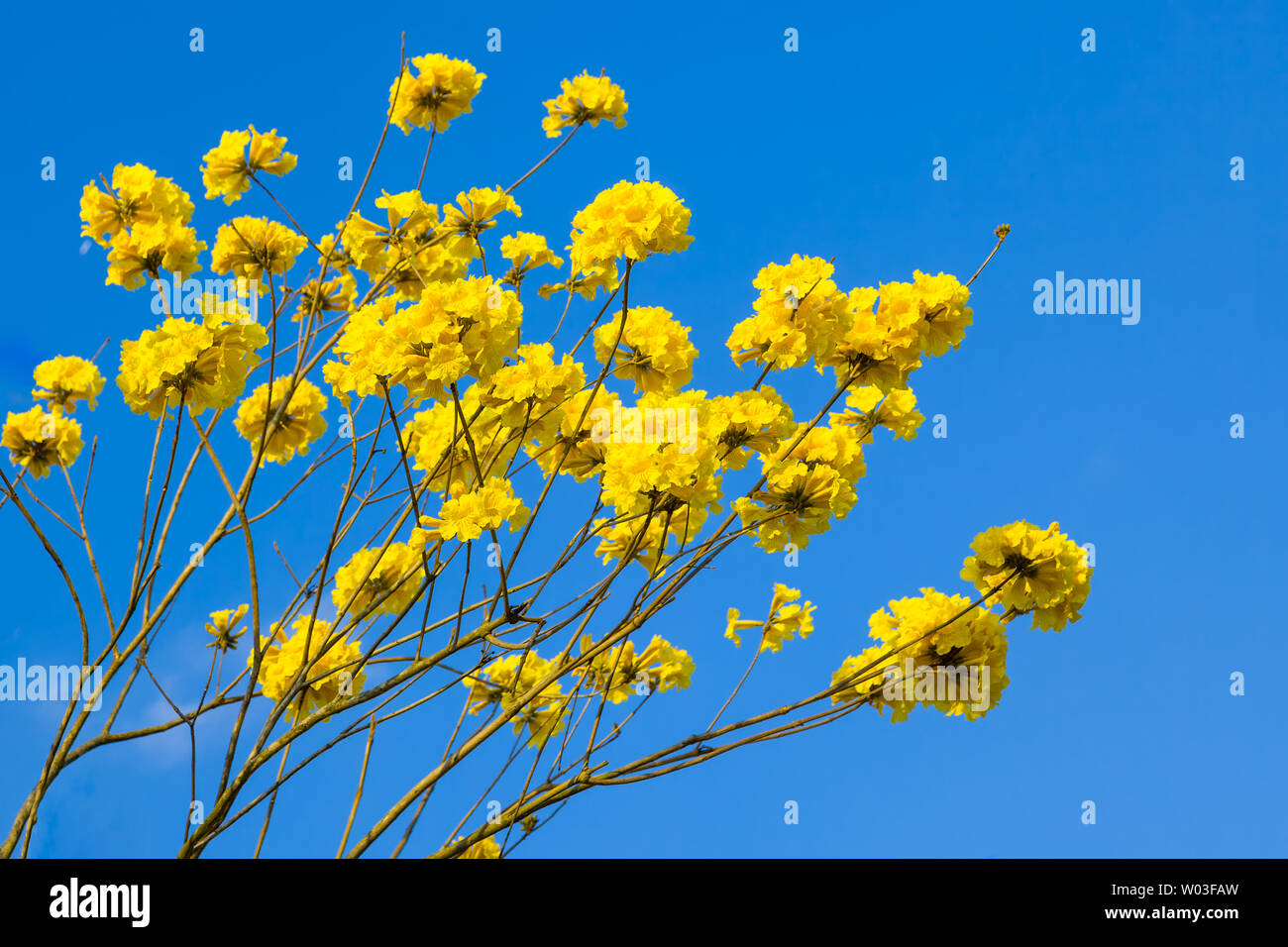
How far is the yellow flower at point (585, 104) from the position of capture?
333 centimetres

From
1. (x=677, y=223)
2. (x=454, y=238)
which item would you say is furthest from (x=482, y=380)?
(x=454, y=238)

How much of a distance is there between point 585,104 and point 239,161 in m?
1.16

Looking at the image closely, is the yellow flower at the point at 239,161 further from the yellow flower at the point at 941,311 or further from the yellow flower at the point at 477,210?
the yellow flower at the point at 941,311

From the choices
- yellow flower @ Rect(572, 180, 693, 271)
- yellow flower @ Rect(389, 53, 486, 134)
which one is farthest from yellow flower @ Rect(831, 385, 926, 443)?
yellow flower @ Rect(389, 53, 486, 134)

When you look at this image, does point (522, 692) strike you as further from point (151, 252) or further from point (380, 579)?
point (151, 252)

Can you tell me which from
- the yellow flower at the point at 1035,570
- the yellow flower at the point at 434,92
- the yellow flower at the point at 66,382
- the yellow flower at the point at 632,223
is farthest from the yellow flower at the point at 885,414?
the yellow flower at the point at 66,382

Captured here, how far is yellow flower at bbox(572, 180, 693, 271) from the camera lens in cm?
265

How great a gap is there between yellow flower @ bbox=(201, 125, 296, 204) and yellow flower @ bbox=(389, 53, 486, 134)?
40cm

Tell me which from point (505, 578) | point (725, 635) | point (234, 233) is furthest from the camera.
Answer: point (725, 635)

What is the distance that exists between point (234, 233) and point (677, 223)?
5.29ft

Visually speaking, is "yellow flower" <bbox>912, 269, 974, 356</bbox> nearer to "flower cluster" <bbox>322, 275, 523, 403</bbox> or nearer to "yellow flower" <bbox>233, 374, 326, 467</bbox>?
"flower cluster" <bbox>322, 275, 523, 403</bbox>
